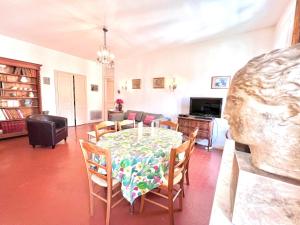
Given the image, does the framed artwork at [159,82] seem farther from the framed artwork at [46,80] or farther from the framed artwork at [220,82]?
the framed artwork at [46,80]

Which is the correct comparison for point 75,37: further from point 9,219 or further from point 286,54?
point 286,54

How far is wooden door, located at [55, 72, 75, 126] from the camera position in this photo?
5.37m

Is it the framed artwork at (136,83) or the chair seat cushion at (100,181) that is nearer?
the chair seat cushion at (100,181)

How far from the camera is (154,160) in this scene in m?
1.47

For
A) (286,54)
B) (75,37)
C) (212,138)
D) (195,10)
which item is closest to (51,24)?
(75,37)

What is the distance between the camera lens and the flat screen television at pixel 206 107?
3.65 metres

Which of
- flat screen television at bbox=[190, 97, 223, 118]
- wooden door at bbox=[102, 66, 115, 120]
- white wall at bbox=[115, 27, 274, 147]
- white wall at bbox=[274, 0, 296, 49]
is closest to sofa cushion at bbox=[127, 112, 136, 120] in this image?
white wall at bbox=[115, 27, 274, 147]

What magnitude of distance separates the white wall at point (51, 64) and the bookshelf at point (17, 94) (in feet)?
0.99

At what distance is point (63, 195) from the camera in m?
1.94

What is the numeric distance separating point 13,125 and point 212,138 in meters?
5.42

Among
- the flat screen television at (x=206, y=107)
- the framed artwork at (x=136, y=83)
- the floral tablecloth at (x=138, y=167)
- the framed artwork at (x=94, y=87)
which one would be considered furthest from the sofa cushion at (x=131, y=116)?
the floral tablecloth at (x=138, y=167)

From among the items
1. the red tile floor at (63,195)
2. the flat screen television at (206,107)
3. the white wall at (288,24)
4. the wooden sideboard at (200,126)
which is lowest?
the red tile floor at (63,195)

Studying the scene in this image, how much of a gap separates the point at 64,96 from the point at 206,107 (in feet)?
16.3

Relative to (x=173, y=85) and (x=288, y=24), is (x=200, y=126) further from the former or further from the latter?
(x=288, y=24)
